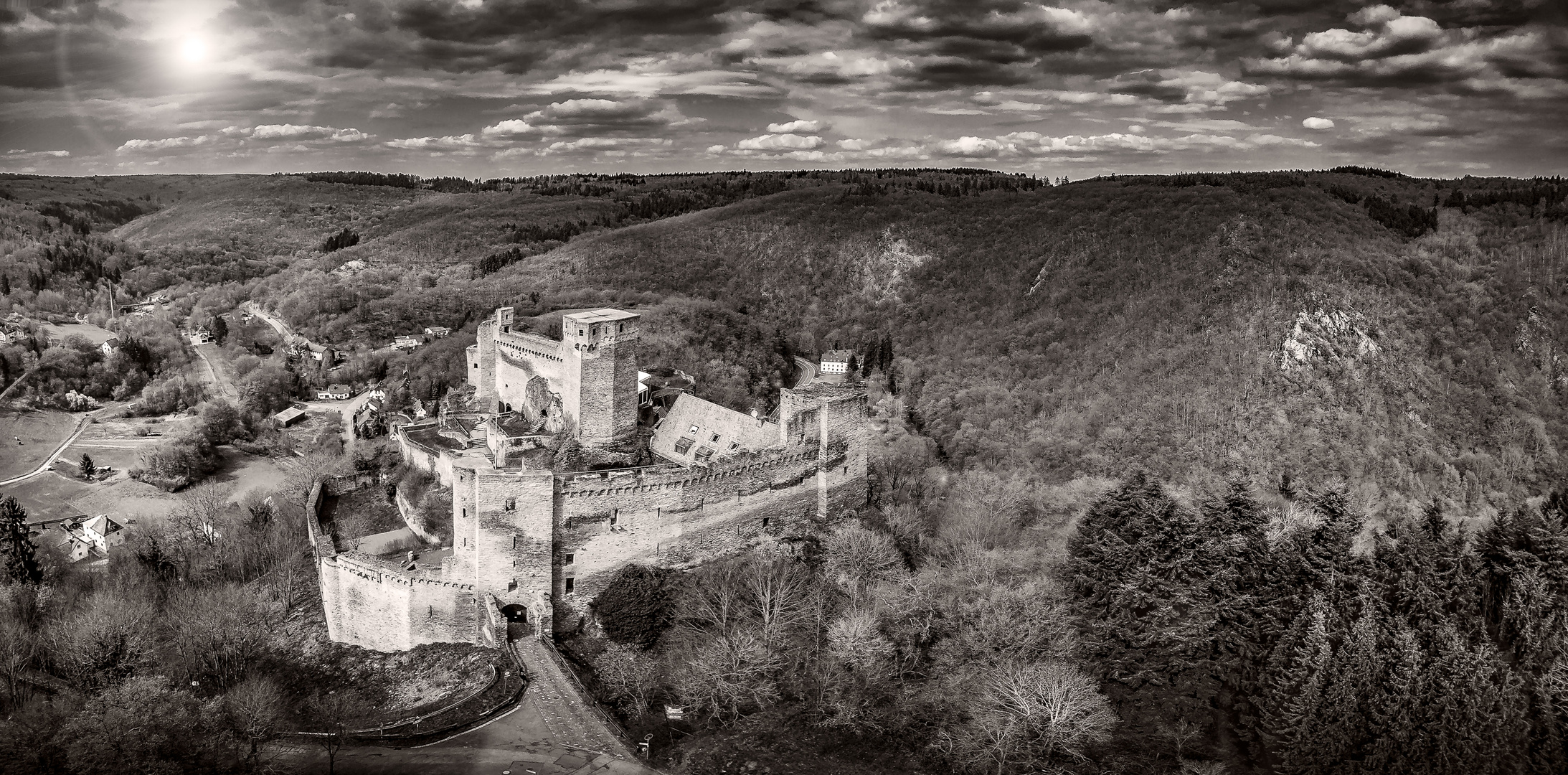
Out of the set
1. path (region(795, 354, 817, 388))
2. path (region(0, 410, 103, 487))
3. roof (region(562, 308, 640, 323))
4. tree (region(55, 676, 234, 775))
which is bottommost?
path (region(0, 410, 103, 487))

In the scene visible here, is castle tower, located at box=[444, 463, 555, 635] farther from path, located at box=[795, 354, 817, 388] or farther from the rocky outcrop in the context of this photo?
the rocky outcrop

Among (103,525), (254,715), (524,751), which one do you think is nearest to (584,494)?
(524,751)

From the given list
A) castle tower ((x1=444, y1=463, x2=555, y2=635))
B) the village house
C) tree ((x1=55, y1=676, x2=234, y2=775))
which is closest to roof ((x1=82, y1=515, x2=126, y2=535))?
the village house

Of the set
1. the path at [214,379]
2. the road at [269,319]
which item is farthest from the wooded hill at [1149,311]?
the path at [214,379]

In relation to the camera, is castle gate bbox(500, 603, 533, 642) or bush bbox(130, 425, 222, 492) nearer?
castle gate bbox(500, 603, 533, 642)

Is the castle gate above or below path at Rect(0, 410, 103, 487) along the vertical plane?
above

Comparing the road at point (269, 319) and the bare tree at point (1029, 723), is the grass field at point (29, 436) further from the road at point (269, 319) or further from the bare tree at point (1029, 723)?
the bare tree at point (1029, 723)

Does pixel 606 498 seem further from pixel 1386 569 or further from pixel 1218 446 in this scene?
pixel 1218 446
